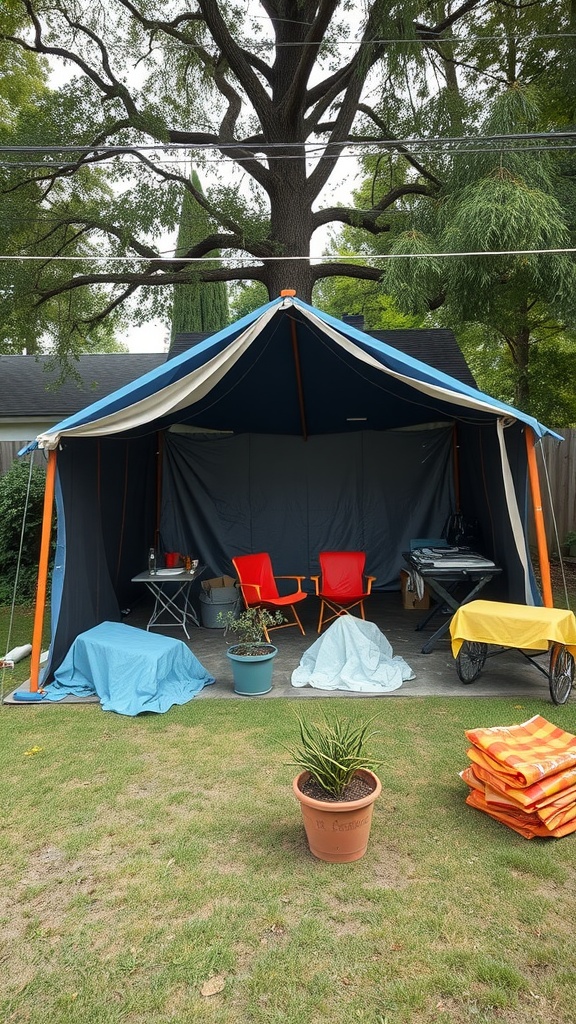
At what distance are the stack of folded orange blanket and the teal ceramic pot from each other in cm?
155

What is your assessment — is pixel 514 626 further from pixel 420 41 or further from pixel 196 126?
pixel 196 126

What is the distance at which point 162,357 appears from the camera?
44.5 feet

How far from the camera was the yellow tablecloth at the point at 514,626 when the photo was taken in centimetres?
354

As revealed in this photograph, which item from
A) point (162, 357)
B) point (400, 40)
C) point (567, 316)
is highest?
point (400, 40)

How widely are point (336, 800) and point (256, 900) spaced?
1.33 feet

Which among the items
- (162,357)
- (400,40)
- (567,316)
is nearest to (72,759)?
(567,316)

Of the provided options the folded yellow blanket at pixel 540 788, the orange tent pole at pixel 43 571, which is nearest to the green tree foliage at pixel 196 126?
the orange tent pole at pixel 43 571

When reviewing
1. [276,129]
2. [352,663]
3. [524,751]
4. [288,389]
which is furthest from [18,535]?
[524,751]

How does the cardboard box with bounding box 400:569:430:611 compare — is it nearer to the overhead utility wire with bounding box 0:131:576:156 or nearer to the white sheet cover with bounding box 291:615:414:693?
the white sheet cover with bounding box 291:615:414:693

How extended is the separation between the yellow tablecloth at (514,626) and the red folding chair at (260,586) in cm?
162

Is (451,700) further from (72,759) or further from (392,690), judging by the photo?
(72,759)

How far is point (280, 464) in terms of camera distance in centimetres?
700

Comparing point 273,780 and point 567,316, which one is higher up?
point 567,316

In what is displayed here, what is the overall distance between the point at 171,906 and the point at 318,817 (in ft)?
1.81
